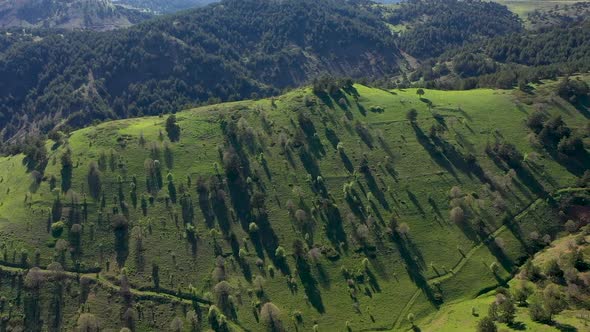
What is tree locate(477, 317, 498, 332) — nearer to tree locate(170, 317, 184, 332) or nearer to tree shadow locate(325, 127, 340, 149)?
tree locate(170, 317, 184, 332)

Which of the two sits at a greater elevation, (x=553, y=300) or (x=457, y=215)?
(x=553, y=300)

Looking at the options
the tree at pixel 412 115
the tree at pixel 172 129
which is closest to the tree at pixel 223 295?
the tree at pixel 172 129

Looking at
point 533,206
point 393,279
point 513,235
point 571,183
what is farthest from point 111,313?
point 571,183

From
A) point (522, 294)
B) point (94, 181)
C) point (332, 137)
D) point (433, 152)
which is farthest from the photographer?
point (332, 137)

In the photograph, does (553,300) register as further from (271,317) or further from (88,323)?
(88,323)

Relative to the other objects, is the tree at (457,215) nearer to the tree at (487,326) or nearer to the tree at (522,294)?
the tree at (522,294)

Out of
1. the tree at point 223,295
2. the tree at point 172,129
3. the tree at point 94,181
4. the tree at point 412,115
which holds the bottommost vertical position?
the tree at point 223,295

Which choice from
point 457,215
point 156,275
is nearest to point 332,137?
point 457,215

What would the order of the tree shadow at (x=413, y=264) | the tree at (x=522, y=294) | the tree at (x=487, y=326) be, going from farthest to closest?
the tree shadow at (x=413, y=264)
the tree at (x=522, y=294)
the tree at (x=487, y=326)
